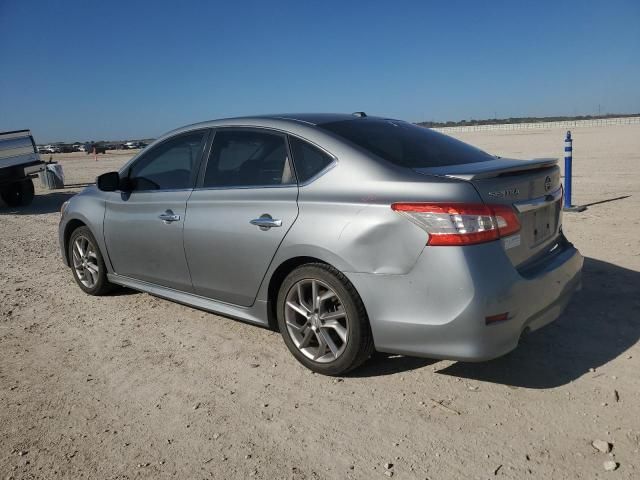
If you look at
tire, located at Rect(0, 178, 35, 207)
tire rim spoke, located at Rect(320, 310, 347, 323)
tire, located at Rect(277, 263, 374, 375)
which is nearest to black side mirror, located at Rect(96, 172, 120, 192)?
tire, located at Rect(277, 263, 374, 375)

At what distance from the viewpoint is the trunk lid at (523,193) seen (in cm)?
287

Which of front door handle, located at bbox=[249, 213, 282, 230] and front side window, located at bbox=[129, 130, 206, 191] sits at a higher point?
front side window, located at bbox=[129, 130, 206, 191]

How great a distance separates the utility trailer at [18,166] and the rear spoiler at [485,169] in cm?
1222

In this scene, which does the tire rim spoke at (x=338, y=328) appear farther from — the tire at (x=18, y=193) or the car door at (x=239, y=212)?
the tire at (x=18, y=193)

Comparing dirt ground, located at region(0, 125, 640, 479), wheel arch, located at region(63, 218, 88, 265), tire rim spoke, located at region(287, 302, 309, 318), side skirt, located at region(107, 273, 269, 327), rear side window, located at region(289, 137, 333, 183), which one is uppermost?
rear side window, located at region(289, 137, 333, 183)

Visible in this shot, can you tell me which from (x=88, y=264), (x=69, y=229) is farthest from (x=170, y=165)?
(x=69, y=229)

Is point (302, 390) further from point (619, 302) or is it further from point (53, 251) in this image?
point (53, 251)

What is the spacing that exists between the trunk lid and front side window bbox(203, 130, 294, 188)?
0.98m

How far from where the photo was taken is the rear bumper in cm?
271

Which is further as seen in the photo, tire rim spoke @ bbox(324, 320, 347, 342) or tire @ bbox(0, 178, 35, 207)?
tire @ bbox(0, 178, 35, 207)

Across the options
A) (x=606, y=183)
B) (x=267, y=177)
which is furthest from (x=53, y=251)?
(x=606, y=183)

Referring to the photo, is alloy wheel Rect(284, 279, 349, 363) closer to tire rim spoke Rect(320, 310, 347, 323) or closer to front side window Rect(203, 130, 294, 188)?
tire rim spoke Rect(320, 310, 347, 323)

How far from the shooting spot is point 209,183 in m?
3.97

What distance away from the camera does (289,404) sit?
10.0 ft
